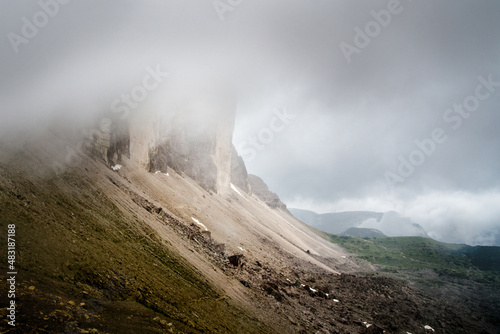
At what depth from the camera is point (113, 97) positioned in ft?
122

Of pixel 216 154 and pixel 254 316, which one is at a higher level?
pixel 216 154

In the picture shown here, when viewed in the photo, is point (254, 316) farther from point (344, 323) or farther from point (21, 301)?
point (21, 301)

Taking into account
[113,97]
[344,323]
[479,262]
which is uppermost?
[479,262]

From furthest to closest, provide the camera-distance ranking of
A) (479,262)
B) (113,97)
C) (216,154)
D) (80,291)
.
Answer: (479,262)
(216,154)
(113,97)
(80,291)

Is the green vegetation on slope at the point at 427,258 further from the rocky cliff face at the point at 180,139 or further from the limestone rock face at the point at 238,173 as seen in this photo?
the rocky cliff face at the point at 180,139

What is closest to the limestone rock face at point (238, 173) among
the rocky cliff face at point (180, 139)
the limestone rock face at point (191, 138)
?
the rocky cliff face at point (180, 139)

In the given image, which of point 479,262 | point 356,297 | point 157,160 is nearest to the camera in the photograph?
point 356,297

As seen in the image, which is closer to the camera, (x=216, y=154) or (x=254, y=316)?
(x=254, y=316)

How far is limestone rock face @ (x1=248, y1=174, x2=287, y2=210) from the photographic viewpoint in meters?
149

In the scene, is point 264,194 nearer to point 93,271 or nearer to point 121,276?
point 121,276

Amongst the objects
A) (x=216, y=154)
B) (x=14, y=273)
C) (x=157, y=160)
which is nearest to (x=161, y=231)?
(x=14, y=273)

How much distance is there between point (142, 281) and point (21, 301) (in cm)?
495

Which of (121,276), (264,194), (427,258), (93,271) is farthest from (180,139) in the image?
(427,258)

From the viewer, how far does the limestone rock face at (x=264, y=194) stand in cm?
14862
